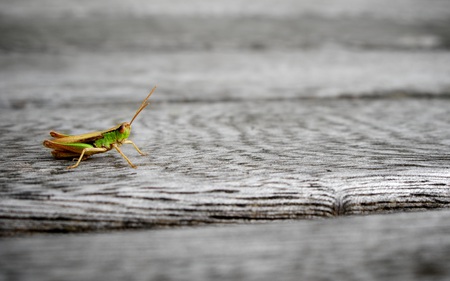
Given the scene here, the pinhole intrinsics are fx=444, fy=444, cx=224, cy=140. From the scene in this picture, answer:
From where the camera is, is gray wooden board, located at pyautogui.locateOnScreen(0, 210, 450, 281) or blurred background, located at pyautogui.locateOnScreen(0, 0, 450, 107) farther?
blurred background, located at pyautogui.locateOnScreen(0, 0, 450, 107)

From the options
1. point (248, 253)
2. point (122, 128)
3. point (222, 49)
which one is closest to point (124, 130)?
point (122, 128)

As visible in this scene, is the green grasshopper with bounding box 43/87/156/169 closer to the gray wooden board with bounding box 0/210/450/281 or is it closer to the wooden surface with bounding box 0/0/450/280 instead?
the wooden surface with bounding box 0/0/450/280

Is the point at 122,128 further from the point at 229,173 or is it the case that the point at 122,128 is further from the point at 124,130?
the point at 229,173

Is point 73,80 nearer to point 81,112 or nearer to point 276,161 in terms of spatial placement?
point 81,112

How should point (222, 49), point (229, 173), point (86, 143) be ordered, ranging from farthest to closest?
1. point (222, 49)
2. point (86, 143)
3. point (229, 173)

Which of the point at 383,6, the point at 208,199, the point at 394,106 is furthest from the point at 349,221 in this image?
the point at 383,6

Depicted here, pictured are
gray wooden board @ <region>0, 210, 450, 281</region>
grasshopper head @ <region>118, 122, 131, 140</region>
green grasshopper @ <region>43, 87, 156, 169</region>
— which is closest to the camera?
gray wooden board @ <region>0, 210, 450, 281</region>

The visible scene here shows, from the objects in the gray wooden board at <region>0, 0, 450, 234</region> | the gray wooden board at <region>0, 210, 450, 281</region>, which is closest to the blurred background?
the gray wooden board at <region>0, 0, 450, 234</region>

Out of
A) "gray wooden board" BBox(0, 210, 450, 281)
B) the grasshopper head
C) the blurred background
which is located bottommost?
"gray wooden board" BBox(0, 210, 450, 281)
